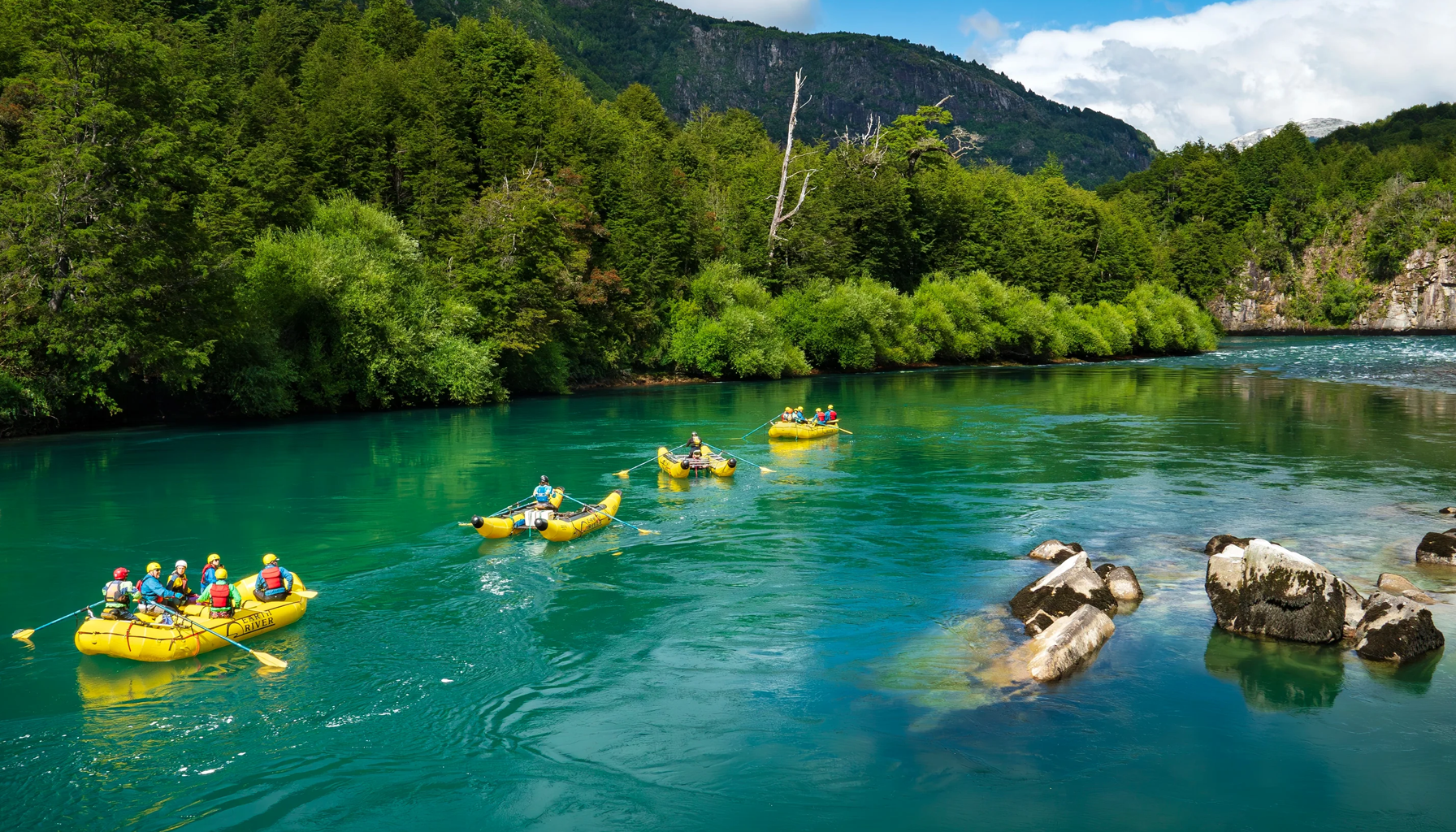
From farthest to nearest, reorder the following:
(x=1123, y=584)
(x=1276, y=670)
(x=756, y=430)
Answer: (x=756, y=430), (x=1123, y=584), (x=1276, y=670)

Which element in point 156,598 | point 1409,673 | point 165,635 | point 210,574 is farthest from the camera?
point 210,574

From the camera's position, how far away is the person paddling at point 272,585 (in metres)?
18.1

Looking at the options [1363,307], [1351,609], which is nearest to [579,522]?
[1351,609]

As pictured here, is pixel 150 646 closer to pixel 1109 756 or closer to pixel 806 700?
pixel 806 700

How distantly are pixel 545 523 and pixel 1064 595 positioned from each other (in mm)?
12339

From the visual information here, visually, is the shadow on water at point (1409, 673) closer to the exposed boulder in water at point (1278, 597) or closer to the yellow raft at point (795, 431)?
the exposed boulder in water at point (1278, 597)

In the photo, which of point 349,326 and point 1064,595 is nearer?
point 1064,595

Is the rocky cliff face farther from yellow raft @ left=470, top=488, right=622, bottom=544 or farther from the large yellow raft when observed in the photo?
the large yellow raft

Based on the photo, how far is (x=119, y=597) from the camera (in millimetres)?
17047

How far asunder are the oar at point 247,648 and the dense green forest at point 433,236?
28336 mm

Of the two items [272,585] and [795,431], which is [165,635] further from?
[795,431]

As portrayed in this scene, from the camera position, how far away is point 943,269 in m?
104

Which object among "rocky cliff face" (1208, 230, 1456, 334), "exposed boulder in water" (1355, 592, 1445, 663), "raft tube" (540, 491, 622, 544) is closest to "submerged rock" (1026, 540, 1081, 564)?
"exposed boulder in water" (1355, 592, 1445, 663)

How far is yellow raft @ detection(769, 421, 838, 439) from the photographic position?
42.2m
